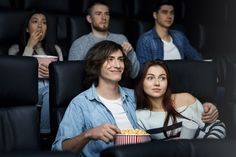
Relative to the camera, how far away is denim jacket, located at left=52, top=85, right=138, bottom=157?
194 cm

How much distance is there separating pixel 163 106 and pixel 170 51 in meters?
0.97

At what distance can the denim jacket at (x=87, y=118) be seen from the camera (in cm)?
194

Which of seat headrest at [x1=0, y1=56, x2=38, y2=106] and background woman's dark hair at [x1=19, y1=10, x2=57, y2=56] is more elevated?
background woman's dark hair at [x1=19, y1=10, x2=57, y2=56]

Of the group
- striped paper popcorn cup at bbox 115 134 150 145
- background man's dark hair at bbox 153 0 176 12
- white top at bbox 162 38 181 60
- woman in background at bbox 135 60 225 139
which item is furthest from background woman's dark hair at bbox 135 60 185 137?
background man's dark hair at bbox 153 0 176 12

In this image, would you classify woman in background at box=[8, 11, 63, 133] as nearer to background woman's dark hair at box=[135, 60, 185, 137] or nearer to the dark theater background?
the dark theater background

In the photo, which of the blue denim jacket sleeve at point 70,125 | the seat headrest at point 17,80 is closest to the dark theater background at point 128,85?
the seat headrest at point 17,80

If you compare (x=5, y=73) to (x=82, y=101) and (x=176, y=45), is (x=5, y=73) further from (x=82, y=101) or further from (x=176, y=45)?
(x=176, y=45)

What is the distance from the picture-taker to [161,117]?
208 cm

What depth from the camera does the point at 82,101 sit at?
2.03 m

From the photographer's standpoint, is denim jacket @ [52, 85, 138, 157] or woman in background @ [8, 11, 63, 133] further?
woman in background @ [8, 11, 63, 133]

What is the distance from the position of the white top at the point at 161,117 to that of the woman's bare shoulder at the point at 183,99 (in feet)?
0.05

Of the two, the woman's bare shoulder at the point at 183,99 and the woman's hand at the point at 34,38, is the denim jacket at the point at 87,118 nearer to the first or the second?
the woman's bare shoulder at the point at 183,99

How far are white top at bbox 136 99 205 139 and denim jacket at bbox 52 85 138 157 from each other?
0.12 ft

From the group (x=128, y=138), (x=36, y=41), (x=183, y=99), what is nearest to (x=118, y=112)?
(x=183, y=99)
